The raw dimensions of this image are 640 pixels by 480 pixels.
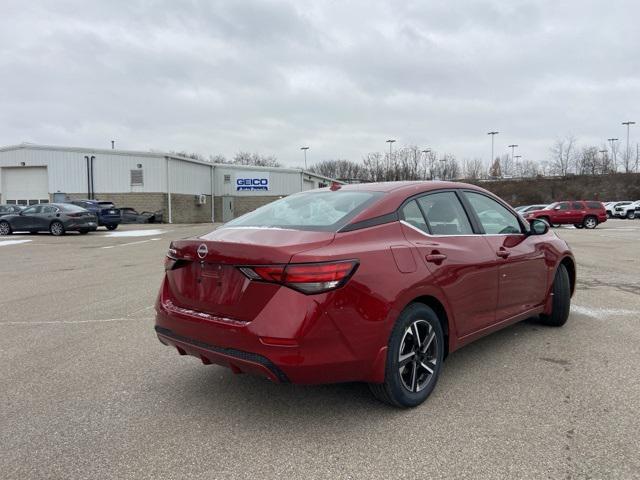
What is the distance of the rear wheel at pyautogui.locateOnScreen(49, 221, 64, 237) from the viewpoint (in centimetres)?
2111

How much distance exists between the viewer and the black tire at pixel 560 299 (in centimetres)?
524

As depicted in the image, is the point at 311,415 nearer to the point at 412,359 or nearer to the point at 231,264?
the point at 412,359

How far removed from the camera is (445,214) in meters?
3.98

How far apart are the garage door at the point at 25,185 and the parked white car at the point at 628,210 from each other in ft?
159

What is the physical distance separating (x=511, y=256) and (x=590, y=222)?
28.9m

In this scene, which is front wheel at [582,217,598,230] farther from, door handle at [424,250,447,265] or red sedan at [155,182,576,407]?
door handle at [424,250,447,265]

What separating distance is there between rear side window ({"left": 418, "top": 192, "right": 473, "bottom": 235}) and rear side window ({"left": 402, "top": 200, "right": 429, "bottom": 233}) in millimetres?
68

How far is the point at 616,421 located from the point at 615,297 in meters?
4.49

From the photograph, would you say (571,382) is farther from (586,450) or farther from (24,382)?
(24,382)

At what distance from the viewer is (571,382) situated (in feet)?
12.4

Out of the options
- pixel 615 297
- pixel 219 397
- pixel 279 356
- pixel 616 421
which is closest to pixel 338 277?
pixel 279 356

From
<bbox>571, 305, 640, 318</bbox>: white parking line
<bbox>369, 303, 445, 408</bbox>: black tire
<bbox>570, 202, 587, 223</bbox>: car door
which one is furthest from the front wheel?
<bbox>369, 303, 445, 408</bbox>: black tire

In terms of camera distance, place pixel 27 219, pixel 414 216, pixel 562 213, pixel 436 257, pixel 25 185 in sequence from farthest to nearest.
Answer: pixel 25 185 → pixel 562 213 → pixel 27 219 → pixel 414 216 → pixel 436 257

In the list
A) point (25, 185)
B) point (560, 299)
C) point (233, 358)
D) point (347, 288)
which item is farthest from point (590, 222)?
point (25, 185)
